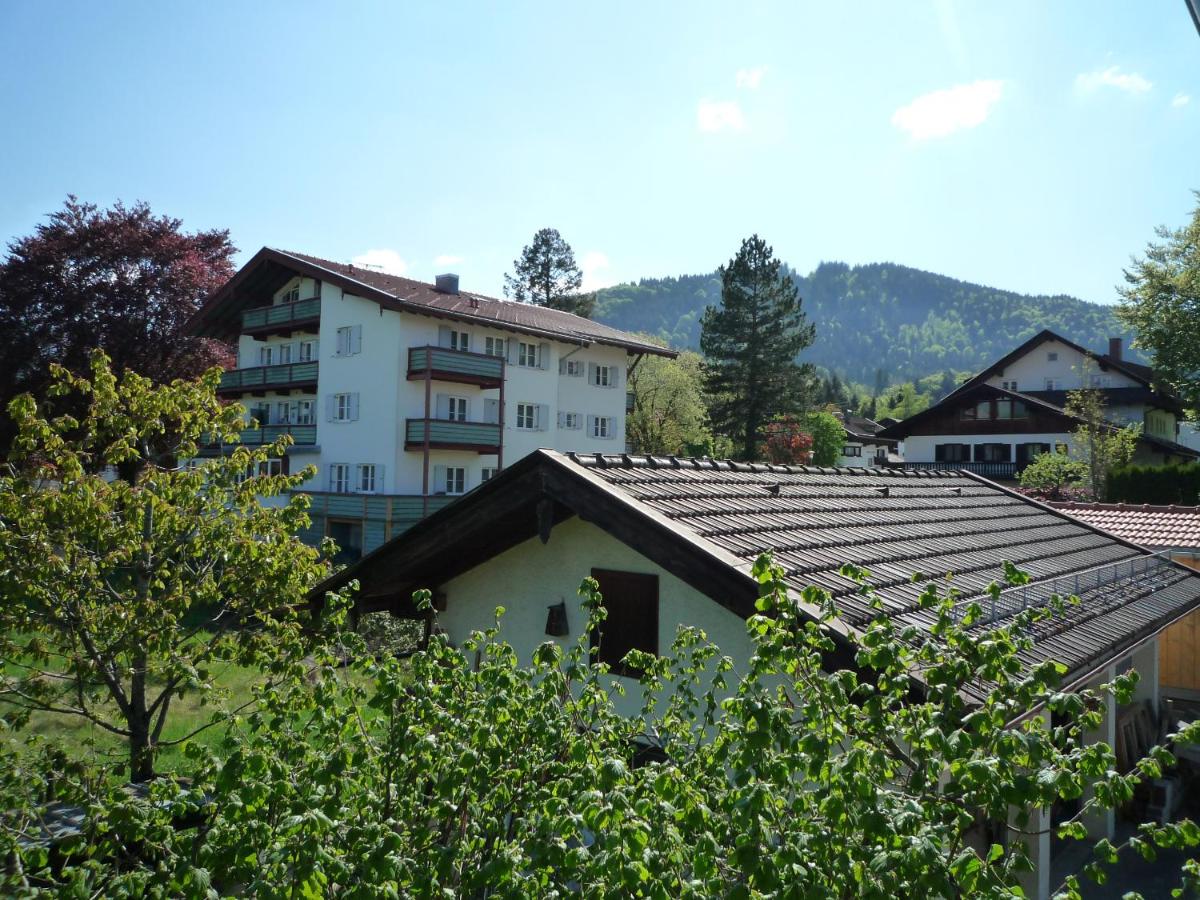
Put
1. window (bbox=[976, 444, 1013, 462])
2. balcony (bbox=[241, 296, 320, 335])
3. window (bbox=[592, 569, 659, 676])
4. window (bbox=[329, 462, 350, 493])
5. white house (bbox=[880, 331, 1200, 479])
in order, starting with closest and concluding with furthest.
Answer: window (bbox=[592, 569, 659, 676]) → window (bbox=[329, 462, 350, 493]) → balcony (bbox=[241, 296, 320, 335]) → white house (bbox=[880, 331, 1200, 479]) → window (bbox=[976, 444, 1013, 462])

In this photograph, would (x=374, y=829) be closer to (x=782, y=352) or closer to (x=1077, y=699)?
(x=1077, y=699)

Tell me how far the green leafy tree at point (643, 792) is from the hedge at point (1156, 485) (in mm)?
36380

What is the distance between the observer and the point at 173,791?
3.20 m

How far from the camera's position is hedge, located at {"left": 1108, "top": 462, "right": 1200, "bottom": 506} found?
33969mm

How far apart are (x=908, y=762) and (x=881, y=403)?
16245 cm

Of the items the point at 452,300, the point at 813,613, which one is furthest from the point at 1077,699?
the point at 452,300

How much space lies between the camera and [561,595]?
25.1ft

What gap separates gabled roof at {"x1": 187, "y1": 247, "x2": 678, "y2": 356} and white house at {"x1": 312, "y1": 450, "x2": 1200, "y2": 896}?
957 inches

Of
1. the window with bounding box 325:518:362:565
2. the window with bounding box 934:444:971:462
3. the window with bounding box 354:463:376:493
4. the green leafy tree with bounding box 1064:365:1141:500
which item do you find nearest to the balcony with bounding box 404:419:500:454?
the window with bounding box 354:463:376:493

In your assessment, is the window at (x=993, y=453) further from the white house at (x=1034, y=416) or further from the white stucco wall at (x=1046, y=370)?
the white stucco wall at (x=1046, y=370)

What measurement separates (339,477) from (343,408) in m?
2.71

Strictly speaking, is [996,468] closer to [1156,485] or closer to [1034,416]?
[1034,416]

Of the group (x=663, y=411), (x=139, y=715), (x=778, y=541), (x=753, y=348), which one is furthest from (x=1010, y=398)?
(x=139, y=715)

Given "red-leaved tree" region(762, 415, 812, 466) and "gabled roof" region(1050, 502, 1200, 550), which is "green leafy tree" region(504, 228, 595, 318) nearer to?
"red-leaved tree" region(762, 415, 812, 466)
